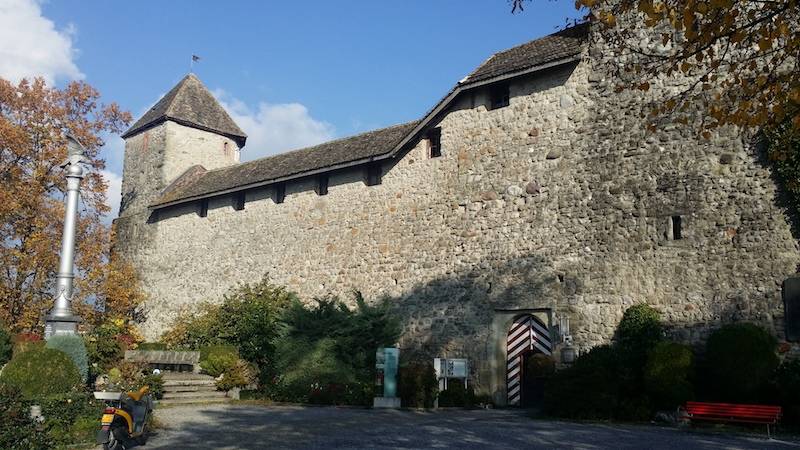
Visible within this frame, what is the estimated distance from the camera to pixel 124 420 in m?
9.30

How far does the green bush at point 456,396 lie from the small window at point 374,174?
23.4ft

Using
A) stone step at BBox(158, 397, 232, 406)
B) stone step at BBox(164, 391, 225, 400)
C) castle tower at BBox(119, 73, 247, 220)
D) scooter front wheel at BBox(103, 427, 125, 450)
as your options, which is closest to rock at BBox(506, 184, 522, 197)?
stone step at BBox(158, 397, 232, 406)

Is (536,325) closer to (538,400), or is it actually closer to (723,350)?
(538,400)

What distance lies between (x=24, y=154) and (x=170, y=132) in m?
6.26

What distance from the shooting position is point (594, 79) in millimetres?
16688

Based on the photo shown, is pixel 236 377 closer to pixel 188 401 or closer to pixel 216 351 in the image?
pixel 216 351

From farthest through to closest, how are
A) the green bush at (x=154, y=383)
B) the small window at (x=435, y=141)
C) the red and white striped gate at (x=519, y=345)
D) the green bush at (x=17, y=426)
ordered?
the small window at (x=435, y=141) < the red and white striped gate at (x=519, y=345) < the green bush at (x=154, y=383) < the green bush at (x=17, y=426)

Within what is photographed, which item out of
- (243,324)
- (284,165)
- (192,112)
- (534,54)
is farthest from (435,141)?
(192,112)

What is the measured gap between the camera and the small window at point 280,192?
2394cm

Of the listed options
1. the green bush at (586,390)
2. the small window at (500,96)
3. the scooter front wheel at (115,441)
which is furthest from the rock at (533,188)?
the scooter front wheel at (115,441)

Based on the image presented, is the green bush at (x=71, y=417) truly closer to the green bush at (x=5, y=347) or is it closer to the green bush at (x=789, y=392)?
the green bush at (x=5, y=347)

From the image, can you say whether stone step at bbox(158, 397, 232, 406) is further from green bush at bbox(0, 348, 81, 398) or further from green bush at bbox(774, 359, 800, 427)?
green bush at bbox(774, 359, 800, 427)

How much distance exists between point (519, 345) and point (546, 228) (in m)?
3.12

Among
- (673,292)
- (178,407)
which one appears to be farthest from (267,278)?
(673,292)
